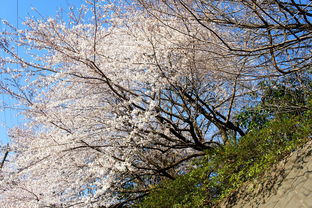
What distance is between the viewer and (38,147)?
5.94 metres

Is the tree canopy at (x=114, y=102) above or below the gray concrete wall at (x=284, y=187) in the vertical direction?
above

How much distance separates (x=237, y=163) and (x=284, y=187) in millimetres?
923

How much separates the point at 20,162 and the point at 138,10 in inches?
162

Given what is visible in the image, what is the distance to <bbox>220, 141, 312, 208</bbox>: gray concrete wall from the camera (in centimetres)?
346

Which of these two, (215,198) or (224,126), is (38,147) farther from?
(224,126)

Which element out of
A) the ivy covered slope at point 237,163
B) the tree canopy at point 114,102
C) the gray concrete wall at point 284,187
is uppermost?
the tree canopy at point 114,102

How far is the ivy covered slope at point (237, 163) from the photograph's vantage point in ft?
13.9

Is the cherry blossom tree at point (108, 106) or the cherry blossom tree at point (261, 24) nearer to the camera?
the cherry blossom tree at point (261, 24)

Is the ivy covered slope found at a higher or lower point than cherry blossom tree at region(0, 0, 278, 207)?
lower

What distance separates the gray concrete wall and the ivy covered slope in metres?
0.12

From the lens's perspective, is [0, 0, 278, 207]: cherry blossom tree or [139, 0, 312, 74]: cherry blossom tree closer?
[139, 0, 312, 74]: cherry blossom tree

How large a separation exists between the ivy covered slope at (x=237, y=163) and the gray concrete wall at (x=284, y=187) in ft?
0.40

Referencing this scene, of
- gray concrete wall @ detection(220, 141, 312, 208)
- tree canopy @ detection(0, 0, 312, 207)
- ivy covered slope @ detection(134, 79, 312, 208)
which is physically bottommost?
gray concrete wall @ detection(220, 141, 312, 208)

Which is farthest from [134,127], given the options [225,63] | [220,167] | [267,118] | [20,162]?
[267,118]
